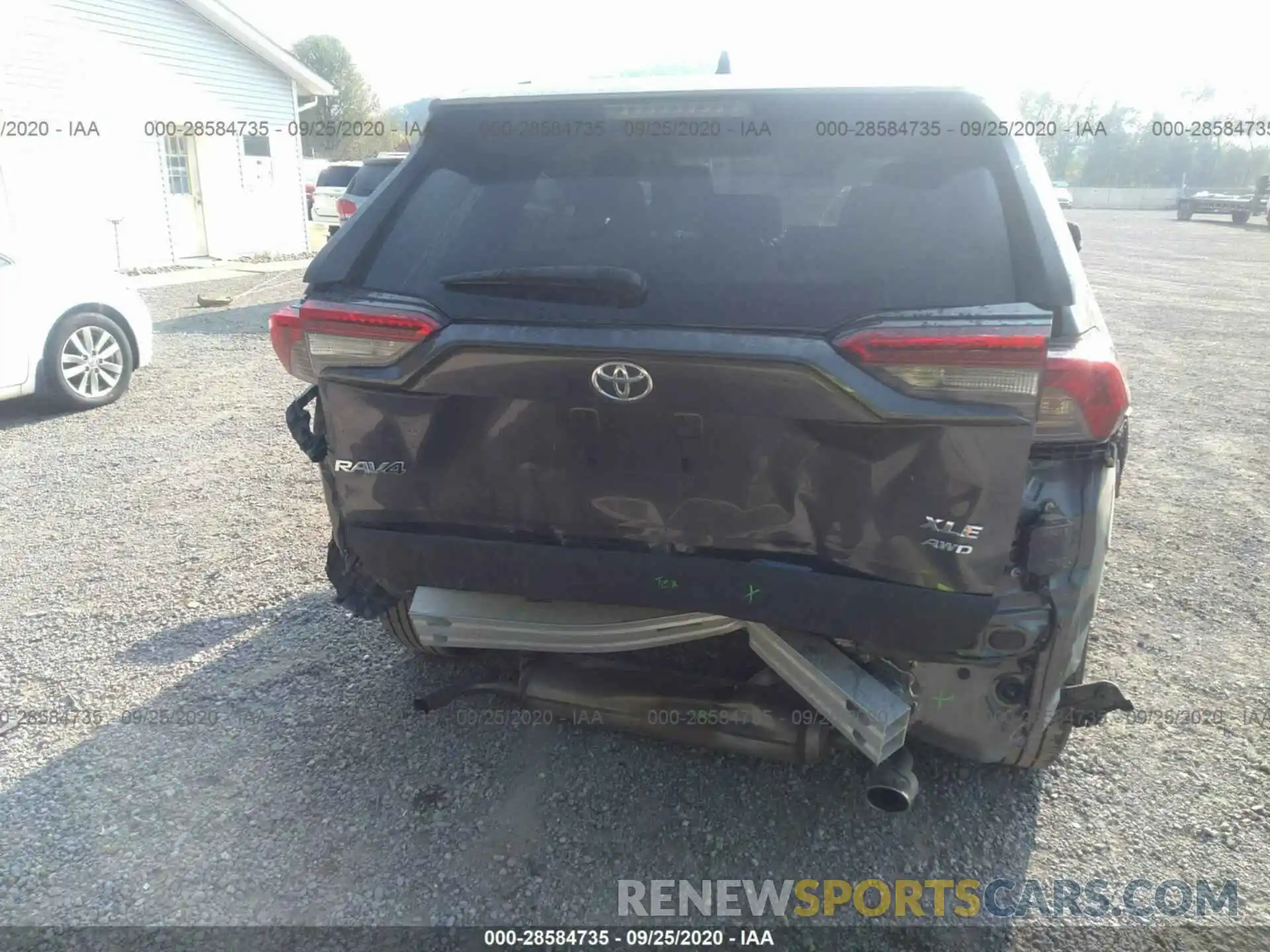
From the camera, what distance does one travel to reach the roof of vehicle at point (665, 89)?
223cm

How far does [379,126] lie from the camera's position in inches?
417

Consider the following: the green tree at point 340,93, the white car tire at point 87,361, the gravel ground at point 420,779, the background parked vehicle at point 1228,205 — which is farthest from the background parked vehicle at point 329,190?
the background parked vehicle at point 1228,205

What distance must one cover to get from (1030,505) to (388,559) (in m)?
1.67

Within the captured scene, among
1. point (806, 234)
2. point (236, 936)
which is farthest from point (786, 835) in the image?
point (806, 234)

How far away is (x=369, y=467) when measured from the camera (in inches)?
96.4

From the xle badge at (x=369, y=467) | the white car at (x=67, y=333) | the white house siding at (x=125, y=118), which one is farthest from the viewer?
the white house siding at (x=125, y=118)

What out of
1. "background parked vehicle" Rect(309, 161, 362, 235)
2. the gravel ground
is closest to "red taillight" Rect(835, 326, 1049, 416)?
the gravel ground

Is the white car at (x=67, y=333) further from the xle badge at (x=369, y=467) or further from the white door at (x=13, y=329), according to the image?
the xle badge at (x=369, y=467)

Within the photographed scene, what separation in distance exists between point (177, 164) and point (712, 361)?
19.0 metres

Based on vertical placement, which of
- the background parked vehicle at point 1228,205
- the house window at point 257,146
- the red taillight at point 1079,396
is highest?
the house window at point 257,146

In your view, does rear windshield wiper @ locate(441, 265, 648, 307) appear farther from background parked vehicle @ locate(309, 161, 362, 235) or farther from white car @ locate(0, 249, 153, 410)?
background parked vehicle @ locate(309, 161, 362, 235)

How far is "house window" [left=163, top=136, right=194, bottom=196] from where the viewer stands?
17.4m

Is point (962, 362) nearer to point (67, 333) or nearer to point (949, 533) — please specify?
point (949, 533)

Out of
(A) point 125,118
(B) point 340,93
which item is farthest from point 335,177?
(B) point 340,93
